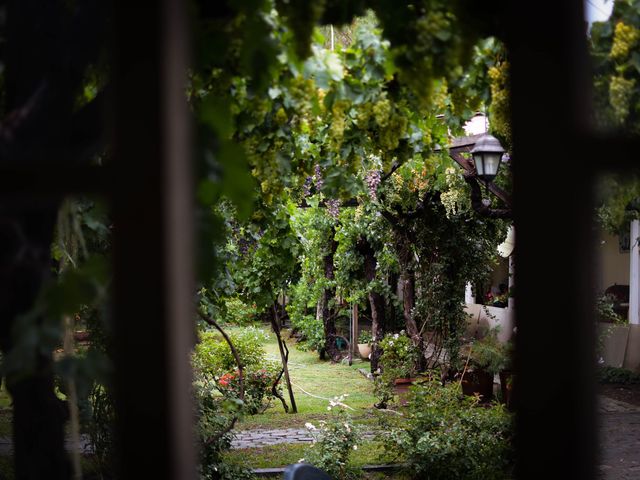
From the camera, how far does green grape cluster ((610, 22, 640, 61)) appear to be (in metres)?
1.12

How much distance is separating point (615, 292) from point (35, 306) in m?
12.1

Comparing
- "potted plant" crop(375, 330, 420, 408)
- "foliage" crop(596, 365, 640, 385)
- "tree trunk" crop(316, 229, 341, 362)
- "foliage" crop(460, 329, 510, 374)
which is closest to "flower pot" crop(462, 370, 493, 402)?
"foliage" crop(460, 329, 510, 374)

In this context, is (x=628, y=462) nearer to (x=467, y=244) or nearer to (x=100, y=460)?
(x=467, y=244)

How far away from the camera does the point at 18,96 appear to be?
1110 mm

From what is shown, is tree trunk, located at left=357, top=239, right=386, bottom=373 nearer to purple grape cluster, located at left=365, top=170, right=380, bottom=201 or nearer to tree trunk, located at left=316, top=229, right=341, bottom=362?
tree trunk, located at left=316, top=229, right=341, bottom=362

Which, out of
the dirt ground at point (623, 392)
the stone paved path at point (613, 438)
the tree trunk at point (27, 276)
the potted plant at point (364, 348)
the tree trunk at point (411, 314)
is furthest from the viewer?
the potted plant at point (364, 348)

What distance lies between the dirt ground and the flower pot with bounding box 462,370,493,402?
5.35ft

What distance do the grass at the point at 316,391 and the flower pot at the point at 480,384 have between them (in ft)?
3.81

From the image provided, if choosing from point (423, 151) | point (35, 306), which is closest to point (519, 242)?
point (35, 306)

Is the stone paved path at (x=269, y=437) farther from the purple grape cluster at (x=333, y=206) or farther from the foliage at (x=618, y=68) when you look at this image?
the foliage at (x=618, y=68)

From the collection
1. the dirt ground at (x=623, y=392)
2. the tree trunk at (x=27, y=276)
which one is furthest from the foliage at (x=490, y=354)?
the tree trunk at (x=27, y=276)

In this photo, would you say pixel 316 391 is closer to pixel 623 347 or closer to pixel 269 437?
pixel 269 437

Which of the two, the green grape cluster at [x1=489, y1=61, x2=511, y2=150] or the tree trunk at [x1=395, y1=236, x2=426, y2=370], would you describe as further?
the tree trunk at [x1=395, y1=236, x2=426, y2=370]

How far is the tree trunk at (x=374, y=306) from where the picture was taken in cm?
996
